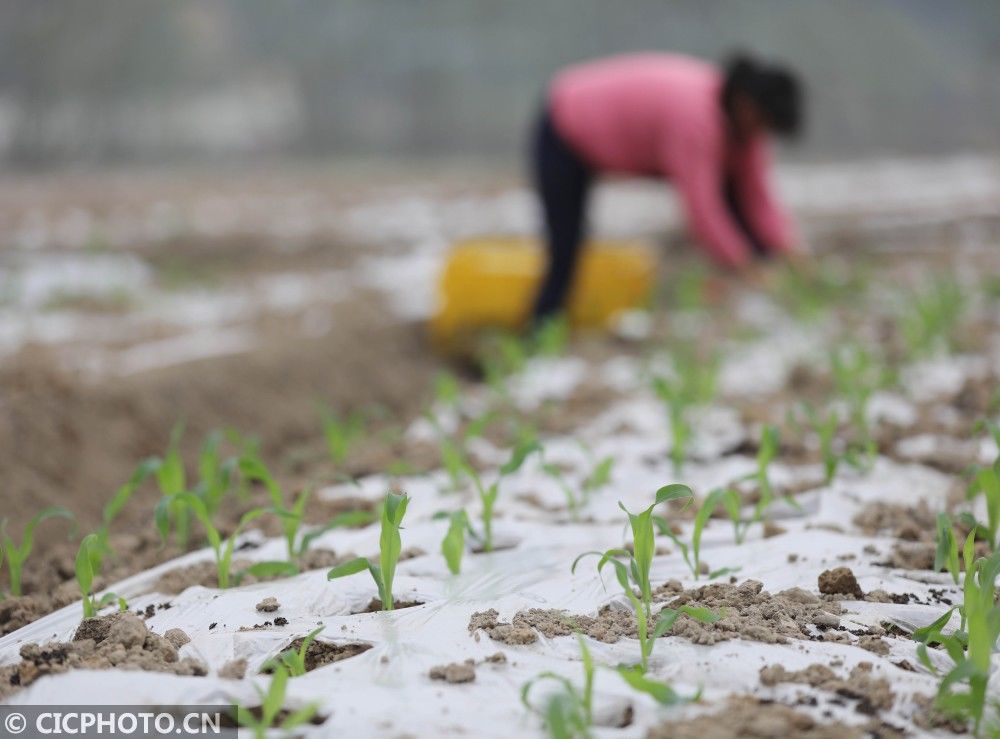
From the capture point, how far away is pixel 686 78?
339 centimetres

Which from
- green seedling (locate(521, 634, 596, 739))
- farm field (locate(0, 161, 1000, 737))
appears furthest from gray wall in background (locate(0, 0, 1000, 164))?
green seedling (locate(521, 634, 596, 739))

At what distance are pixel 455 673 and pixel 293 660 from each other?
20cm

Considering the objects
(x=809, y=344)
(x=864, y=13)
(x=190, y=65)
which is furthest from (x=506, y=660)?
(x=864, y=13)

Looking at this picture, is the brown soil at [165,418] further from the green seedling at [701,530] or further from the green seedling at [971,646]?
the green seedling at [971,646]

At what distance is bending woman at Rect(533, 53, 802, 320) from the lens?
3188 millimetres

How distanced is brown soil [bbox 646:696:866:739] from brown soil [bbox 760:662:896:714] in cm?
6

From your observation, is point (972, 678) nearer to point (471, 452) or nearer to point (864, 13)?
point (471, 452)

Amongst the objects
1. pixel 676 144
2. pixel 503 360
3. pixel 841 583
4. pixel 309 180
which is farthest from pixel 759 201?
pixel 309 180

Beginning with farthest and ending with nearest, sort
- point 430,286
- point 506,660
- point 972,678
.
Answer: point 430,286 → point 506,660 → point 972,678

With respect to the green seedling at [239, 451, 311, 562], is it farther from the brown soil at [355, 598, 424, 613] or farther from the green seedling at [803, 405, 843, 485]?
the green seedling at [803, 405, 843, 485]

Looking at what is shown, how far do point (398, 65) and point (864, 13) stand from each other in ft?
20.0

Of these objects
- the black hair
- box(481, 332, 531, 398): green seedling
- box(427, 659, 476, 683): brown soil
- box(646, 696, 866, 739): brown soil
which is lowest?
box(646, 696, 866, 739): brown soil

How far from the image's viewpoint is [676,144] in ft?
11.0

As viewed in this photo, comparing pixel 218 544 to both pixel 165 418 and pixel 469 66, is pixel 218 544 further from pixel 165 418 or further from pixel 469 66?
pixel 469 66
